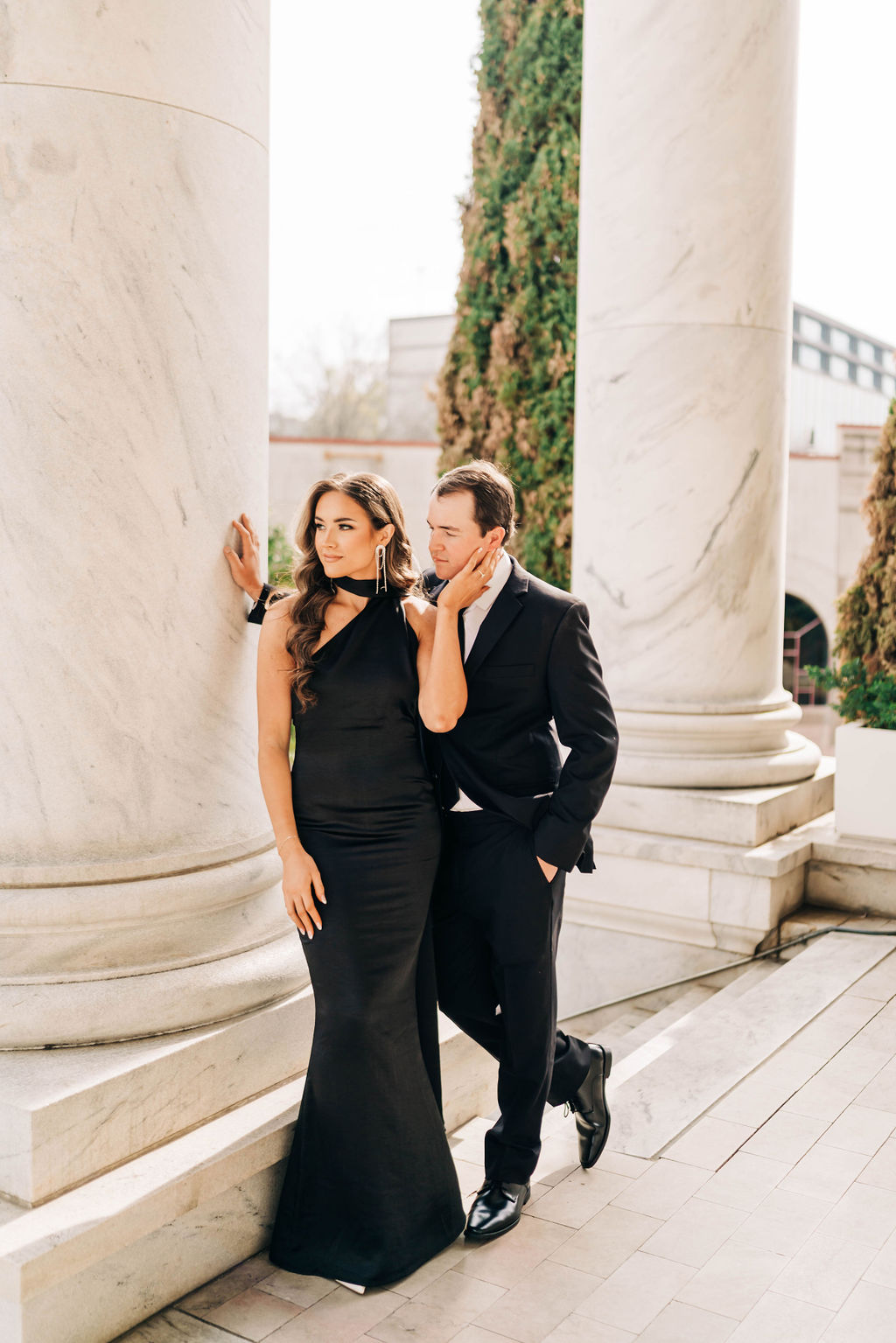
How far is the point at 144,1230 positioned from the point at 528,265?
49.2 feet

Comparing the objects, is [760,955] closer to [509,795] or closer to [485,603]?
[509,795]

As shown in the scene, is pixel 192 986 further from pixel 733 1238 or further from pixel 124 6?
pixel 124 6

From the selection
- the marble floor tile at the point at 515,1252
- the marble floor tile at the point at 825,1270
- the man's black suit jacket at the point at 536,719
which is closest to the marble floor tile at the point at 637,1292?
the marble floor tile at the point at 515,1252

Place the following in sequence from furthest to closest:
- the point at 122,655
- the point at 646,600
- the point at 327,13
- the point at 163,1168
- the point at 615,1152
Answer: the point at 327,13 → the point at 646,600 → the point at 615,1152 → the point at 122,655 → the point at 163,1168

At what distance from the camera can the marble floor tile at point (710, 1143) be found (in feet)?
20.0

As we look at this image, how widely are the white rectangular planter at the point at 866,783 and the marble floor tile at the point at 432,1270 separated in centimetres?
601

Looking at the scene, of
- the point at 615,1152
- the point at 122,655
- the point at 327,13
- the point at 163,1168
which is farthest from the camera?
the point at 327,13

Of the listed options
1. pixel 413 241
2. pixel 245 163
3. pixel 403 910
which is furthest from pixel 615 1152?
pixel 413 241

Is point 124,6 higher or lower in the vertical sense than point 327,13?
lower

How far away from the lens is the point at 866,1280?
498 centimetres

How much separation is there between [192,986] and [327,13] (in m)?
58.6

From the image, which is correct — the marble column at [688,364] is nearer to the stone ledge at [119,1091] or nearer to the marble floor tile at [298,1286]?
the stone ledge at [119,1091]

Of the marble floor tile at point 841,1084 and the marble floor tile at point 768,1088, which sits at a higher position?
the marble floor tile at point 841,1084

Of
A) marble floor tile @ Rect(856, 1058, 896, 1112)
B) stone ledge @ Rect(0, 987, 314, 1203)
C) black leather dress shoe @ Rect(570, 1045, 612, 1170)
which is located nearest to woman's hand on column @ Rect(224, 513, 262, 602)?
stone ledge @ Rect(0, 987, 314, 1203)
